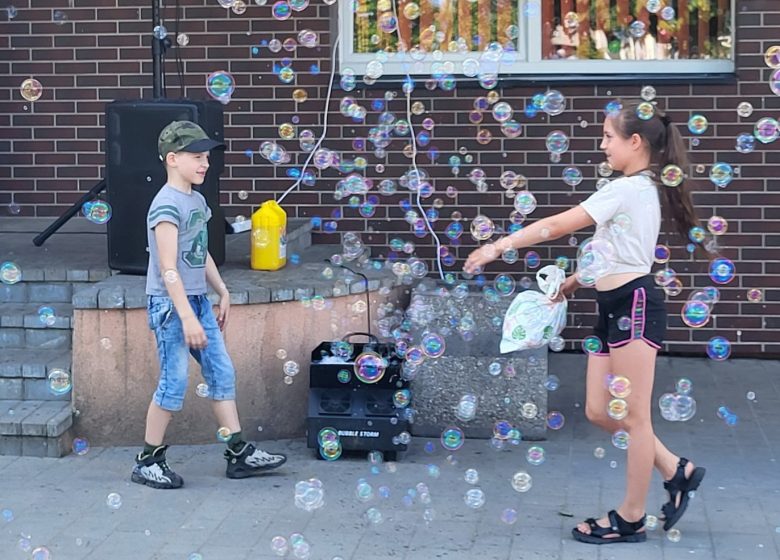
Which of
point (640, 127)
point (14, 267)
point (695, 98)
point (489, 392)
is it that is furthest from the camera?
point (695, 98)

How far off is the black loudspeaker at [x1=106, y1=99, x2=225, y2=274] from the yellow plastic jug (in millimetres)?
256

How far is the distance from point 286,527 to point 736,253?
174 inches

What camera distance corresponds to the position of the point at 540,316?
5.78 metres

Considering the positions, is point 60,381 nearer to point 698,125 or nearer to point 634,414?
point 634,414

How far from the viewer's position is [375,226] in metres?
9.13

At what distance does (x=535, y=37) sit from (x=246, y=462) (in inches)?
160

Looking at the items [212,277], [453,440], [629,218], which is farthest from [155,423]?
[629,218]

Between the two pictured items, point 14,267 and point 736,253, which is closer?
point 14,267

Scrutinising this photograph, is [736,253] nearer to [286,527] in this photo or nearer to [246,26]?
[246,26]

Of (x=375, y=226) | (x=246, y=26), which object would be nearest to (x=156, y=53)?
(x=246, y=26)

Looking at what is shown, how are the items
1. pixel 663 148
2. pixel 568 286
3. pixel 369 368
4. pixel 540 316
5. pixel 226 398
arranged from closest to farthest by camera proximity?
pixel 663 148, pixel 568 286, pixel 540 316, pixel 226 398, pixel 369 368

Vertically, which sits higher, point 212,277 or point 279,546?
point 212,277

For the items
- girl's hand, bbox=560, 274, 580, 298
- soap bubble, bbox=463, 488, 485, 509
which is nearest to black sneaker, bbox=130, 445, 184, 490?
soap bubble, bbox=463, 488, 485, 509

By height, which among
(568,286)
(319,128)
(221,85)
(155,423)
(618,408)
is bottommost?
(155,423)
